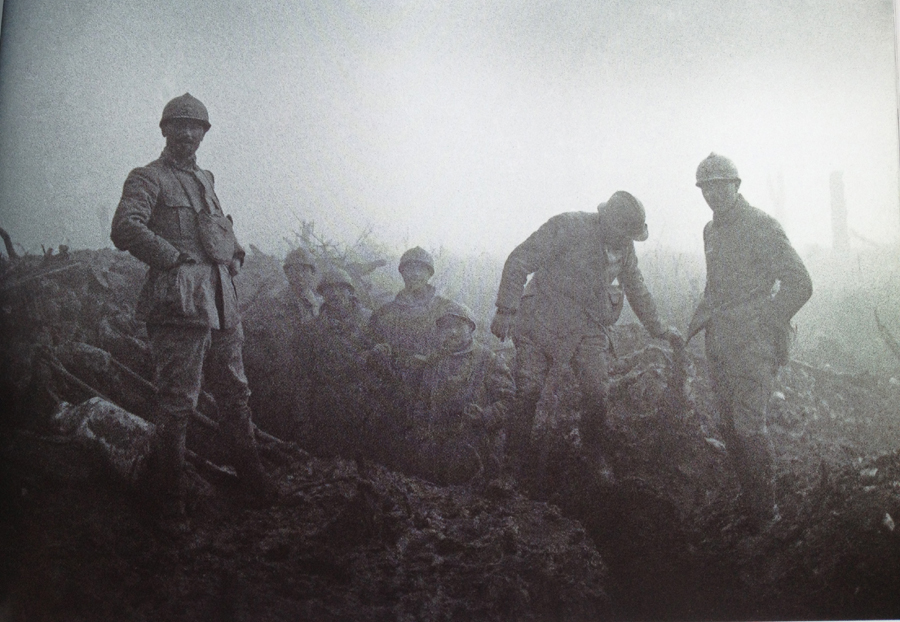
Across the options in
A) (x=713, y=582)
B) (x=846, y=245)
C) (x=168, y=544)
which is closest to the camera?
(x=168, y=544)

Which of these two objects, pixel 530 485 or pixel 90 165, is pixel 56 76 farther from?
pixel 530 485

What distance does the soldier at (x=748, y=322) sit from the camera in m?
3.68

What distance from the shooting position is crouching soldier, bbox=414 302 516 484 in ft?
11.6

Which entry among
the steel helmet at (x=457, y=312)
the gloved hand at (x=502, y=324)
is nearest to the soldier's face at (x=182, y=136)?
the steel helmet at (x=457, y=312)

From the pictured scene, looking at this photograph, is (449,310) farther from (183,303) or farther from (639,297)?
(183,303)

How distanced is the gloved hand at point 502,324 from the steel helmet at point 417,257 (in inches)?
19.3

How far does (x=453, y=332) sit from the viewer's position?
374 cm

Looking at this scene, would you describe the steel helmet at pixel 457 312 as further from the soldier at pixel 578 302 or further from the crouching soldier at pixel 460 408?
the soldier at pixel 578 302

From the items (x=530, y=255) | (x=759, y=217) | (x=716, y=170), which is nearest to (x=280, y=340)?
(x=530, y=255)

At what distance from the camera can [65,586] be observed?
3287mm

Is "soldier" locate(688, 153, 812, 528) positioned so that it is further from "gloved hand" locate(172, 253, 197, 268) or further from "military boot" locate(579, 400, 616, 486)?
"gloved hand" locate(172, 253, 197, 268)

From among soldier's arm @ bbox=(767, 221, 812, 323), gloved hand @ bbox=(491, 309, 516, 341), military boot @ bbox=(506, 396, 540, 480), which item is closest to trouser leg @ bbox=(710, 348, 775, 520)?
soldier's arm @ bbox=(767, 221, 812, 323)

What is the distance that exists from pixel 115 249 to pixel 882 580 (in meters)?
4.76

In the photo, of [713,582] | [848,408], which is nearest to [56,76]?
[713,582]
